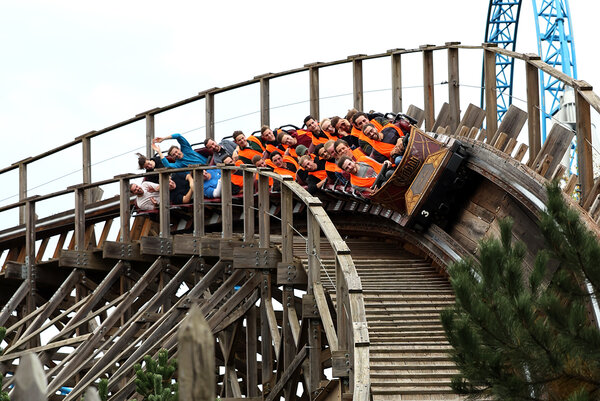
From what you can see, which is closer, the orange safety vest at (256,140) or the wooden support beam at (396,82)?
the wooden support beam at (396,82)

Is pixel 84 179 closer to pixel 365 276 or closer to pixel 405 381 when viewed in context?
pixel 365 276

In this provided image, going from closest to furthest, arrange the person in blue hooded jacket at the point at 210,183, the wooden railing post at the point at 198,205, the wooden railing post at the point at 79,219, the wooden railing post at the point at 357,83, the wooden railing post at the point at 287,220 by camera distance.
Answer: the wooden railing post at the point at 287,220 < the wooden railing post at the point at 198,205 < the person in blue hooded jacket at the point at 210,183 < the wooden railing post at the point at 79,219 < the wooden railing post at the point at 357,83

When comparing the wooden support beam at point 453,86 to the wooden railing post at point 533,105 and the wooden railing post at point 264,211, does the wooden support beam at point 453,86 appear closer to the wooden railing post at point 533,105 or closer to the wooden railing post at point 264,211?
the wooden railing post at point 533,105

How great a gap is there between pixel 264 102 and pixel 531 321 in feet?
37.1

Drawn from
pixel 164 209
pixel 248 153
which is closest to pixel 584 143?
pixel 164 209

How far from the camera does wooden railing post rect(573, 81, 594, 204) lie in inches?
389

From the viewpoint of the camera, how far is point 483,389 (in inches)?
260

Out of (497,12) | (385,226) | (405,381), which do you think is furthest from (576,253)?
(497,12)

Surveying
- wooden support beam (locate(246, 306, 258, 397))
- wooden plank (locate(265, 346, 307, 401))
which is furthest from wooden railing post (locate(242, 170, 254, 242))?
wooden plank (locate(265, 346, 307, 401))

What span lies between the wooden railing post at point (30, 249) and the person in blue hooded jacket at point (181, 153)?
1.57m

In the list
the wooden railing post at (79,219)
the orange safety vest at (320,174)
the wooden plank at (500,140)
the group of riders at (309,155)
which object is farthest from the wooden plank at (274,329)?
the wooden railing post at (79,219)

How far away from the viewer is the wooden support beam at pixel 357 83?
16.4m

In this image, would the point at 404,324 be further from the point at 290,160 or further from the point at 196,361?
the point at 196,361

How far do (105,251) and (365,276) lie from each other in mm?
3940
